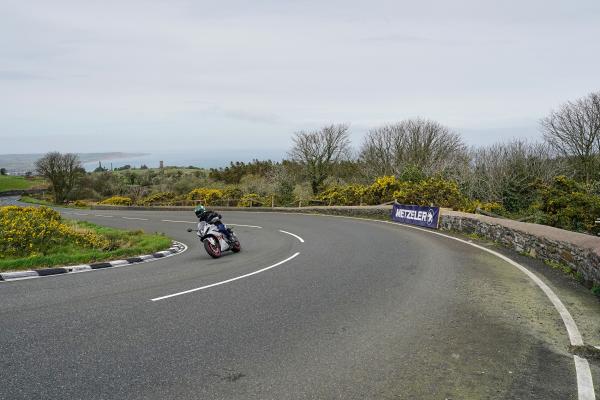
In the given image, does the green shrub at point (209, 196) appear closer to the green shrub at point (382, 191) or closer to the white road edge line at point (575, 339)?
the green shrub at point (382, 191)

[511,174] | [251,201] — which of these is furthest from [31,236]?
[511,174]

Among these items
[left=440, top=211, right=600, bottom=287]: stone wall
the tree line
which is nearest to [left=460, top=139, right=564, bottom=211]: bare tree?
the tree line

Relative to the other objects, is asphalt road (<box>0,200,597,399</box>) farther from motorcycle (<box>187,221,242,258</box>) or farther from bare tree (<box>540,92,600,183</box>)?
bare tree (<box>540,92,600,183</box>)

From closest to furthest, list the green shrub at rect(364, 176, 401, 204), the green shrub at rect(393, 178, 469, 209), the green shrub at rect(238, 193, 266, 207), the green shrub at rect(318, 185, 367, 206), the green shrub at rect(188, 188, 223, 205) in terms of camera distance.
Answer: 1. the green shrub at rect(393, 178, 469, 209)
2. the green shrub at rect(364, 176, 401, 204)
3. the green shrub at rect(318, 185, 367, 206)
4. the green shrub at rect(238, 193, 266, 207)
5. the green shrub at rect(188, 188, 223, 205)

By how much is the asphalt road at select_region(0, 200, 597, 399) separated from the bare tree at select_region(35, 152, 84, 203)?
65.9 metres

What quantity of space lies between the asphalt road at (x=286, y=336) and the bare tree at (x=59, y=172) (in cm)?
6588

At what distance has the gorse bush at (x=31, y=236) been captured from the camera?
479 inches

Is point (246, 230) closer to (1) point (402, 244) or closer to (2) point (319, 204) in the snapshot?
(1) point (402, 244)

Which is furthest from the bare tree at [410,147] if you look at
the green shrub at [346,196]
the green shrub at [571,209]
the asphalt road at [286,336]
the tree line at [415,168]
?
the asphalt road at [286,336]

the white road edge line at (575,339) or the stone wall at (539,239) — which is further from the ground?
the stone wall at (539,239)

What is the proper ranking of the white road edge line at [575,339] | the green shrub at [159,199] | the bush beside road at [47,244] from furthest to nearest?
the green shrub at [159,199] < the bush beside road at [47,244] < the white road edge line at [575,339]

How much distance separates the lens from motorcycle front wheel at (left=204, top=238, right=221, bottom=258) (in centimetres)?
1215

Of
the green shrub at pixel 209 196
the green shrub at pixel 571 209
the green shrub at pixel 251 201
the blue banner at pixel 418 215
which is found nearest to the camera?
the green shrub at pixel 571 209

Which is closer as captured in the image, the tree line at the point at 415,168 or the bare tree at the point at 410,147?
the tree line at the point at 415,168
